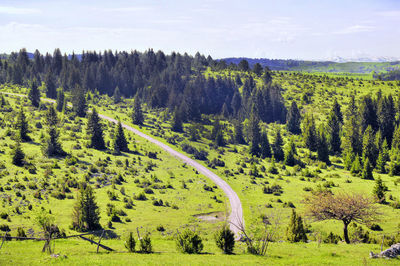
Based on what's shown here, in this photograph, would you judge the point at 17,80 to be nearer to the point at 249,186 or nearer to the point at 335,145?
the point at 249,186

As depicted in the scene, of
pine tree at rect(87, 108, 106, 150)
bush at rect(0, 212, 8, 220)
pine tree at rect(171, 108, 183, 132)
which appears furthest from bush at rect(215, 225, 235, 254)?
pine tree at rect(171, 108, 183, 132)

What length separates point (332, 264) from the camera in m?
25.1

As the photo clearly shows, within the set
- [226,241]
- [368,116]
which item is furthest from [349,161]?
[226,241]

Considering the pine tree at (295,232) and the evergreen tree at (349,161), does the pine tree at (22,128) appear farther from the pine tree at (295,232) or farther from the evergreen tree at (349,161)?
the evergreen tree at (349,161)

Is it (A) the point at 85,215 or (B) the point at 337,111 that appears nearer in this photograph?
(A) the point at 85,215

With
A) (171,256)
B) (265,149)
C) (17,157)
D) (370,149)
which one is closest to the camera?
(171,256)

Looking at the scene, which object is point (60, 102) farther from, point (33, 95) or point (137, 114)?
point (137, 114)

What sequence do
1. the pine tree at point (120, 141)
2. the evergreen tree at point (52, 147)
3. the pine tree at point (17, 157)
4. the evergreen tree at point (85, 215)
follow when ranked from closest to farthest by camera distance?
the evergreen tree at point (85, 215), the pine tree at point (17, 157), the evergreen tree at point (52, 147), the pine tree at point (120, 141)

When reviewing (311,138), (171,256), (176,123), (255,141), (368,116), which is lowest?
(255,141)

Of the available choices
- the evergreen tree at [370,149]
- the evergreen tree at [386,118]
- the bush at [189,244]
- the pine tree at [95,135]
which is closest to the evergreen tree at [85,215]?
the bush at [189,244]

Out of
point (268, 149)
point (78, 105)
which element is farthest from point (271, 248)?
point (78, 105)

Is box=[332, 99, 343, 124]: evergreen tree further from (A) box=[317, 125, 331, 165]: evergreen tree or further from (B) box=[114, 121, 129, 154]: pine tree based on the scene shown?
(B) box=[114, 121, 129, 154]: pine tree

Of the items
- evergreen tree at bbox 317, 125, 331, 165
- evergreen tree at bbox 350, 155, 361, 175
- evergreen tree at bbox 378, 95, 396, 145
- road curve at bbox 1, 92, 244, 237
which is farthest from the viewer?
evergreen tree at bbox 378, 95, 396, 145

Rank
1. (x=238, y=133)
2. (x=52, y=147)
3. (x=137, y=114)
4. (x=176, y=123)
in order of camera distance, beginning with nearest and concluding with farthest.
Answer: (x=52, y=147) → (x=238, y=133) → (x=176, y=123) → (x=137, y=114)
